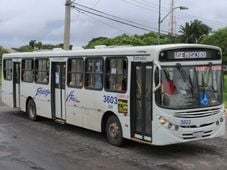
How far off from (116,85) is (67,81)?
2.81 m

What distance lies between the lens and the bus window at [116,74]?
12516 millimetres

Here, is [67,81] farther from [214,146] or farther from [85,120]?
[214,146]

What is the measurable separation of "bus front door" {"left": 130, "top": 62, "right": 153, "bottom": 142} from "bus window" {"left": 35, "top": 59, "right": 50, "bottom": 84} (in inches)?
205

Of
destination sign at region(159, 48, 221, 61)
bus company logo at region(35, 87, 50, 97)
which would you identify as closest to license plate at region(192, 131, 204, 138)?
destination sign at region(159, 48, 221, 61)

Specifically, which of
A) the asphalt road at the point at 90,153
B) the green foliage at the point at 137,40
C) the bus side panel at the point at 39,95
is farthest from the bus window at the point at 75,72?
the green foliage at the point at 137,40

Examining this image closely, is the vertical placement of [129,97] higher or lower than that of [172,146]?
higher

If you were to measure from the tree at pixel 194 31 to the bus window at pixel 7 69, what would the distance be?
8561 centimetres

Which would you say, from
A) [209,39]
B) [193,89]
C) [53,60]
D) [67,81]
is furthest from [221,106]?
[209,39]

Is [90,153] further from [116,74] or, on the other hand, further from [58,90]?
[58,90]

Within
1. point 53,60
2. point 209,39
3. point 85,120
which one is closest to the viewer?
point 85,120

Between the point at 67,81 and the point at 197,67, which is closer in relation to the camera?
the point at 197,67

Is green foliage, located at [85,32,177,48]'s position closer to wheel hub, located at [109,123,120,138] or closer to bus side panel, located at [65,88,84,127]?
bus side panel, located at [65,88,84,127]

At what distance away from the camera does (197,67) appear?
38.6 ft

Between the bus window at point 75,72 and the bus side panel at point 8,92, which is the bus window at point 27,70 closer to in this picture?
the bus side panel at point 8,92
